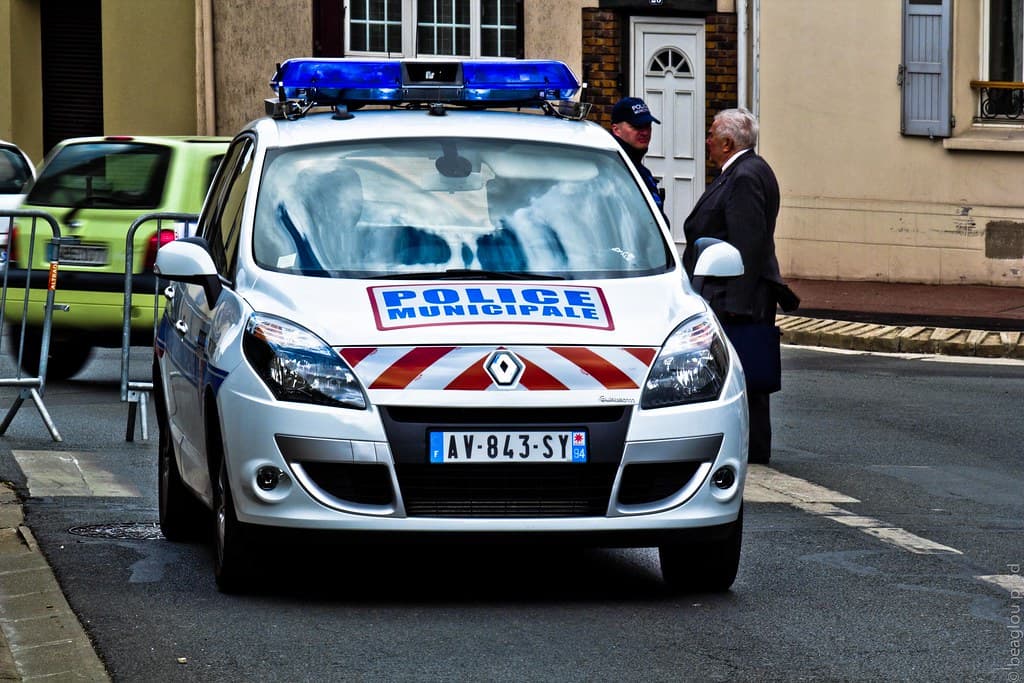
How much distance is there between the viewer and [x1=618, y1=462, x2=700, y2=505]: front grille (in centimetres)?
684

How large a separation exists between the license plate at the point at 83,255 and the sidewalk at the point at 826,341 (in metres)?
4.50

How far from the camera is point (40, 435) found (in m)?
11.6

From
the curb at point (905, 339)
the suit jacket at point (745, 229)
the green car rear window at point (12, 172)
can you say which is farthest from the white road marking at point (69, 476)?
the green car rear window at point (12, 172)

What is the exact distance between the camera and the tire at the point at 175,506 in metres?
8.30

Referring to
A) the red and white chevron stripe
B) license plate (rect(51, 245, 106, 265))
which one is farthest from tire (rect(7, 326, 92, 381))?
the red and white chevron stripe

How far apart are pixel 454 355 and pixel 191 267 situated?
1163 millimetres

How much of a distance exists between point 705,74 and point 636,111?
44.2 ft

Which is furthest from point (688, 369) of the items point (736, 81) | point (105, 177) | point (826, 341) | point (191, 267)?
point (736, 81)

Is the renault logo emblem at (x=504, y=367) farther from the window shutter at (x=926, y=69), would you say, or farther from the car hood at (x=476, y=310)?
the window shutter at (x=926, y=69)

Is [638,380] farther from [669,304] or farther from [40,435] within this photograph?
[40,435]

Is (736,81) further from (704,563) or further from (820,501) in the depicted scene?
(704,563)

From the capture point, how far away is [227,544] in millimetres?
7066

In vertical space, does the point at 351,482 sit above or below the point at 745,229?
below

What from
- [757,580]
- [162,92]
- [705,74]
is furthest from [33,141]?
[757,580]
